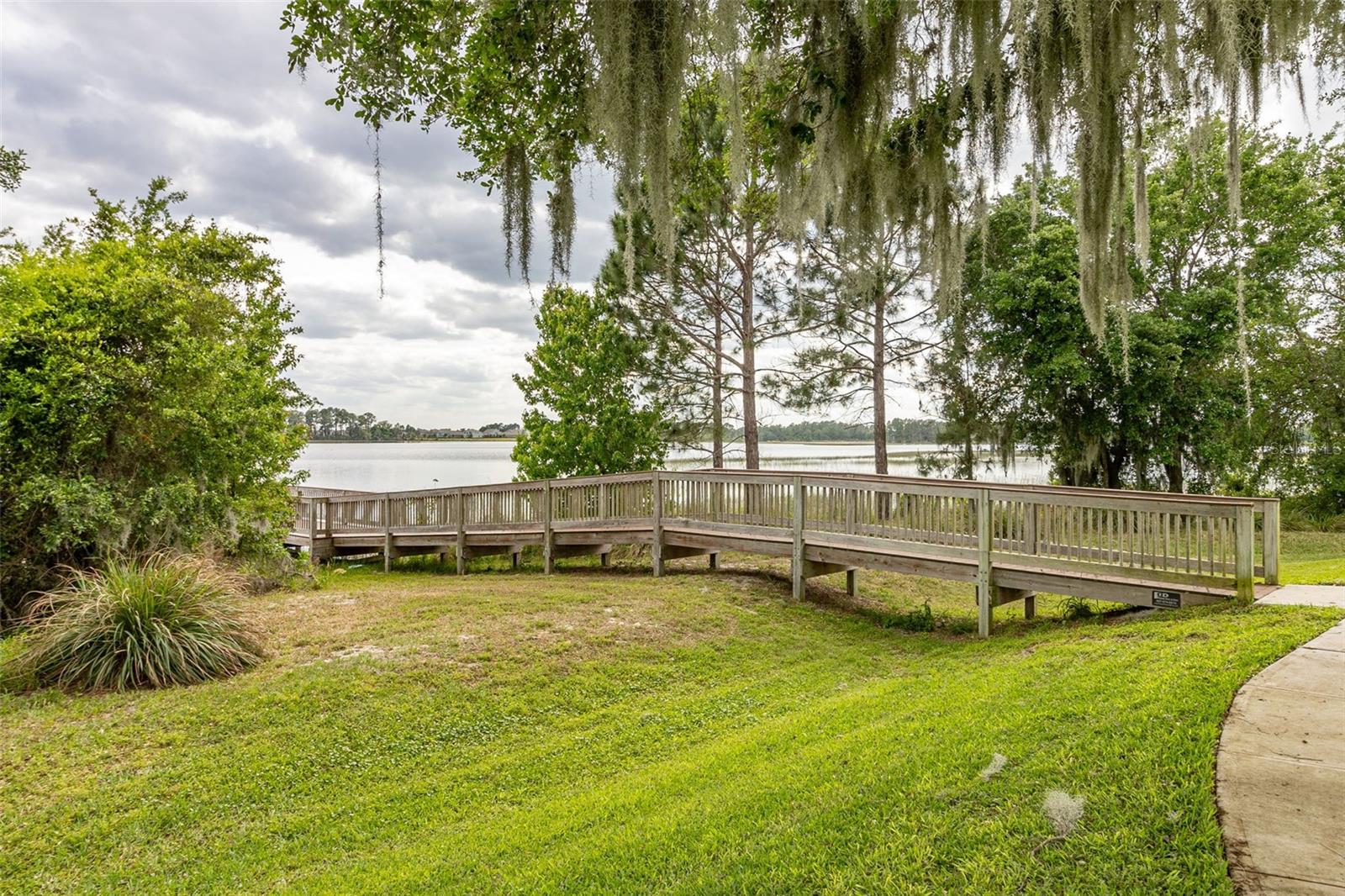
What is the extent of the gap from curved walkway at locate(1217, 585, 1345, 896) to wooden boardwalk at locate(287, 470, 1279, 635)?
220 cm

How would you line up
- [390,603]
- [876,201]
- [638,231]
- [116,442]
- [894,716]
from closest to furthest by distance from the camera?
[894,716]
[876,201]
[116,442]
[390,603]
[638,231]

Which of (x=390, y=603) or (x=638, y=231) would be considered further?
(x=638, y=231)

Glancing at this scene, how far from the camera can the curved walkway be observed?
1.80m

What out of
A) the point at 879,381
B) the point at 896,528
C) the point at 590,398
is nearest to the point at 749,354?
the point at 879,381

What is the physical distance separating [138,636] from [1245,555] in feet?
28.0

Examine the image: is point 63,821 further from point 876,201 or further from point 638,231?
point 638,231

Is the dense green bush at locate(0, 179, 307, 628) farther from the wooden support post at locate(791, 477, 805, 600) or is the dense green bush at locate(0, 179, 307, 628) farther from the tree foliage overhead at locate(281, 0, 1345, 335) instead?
the wooden support post at locate(791, 477, 805, 600)

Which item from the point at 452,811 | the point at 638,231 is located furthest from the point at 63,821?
the point at 638,231

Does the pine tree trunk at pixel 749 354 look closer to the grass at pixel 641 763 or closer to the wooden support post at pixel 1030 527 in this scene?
the wooden support post at pixel 1030 527

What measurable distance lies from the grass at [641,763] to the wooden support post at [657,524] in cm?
304

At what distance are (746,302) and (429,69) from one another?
9.92 meters

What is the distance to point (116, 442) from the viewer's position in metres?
6.71

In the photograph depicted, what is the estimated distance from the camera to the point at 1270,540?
16.8ft

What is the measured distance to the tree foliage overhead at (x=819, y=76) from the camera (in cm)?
279
